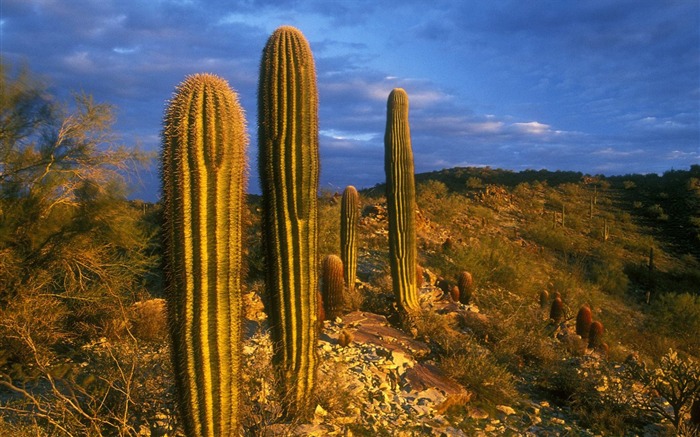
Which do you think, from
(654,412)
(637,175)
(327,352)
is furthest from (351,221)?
(637,175)

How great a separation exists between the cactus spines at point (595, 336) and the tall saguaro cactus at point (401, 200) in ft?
11.3

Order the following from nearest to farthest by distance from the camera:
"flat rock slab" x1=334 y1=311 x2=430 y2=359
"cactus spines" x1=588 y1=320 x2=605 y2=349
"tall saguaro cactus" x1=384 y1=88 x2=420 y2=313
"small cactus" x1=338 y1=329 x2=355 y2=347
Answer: "small cactus" x1=338 y1=329 x2=355 y2=347 → "flat rock slab" x1=334 y1=311 x2=430 y2=359 → "tall saguaro cactus" x1=384 y1=88 x2=420 y2=313 → "cactus spines" x1=588 y1=320 x2=605 y2=349

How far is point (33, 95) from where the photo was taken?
25.3ft

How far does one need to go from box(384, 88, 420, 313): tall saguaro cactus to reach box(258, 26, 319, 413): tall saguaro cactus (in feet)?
14.2

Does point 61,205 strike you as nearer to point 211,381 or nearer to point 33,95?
point 33,95

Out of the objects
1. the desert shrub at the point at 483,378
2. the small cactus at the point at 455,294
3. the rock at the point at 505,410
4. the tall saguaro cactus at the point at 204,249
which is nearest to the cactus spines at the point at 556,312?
the small cactus at the point at 455,294

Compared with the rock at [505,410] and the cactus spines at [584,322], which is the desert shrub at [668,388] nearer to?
the rock at [505,410]

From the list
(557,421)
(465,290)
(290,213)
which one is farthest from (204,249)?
(465,290)

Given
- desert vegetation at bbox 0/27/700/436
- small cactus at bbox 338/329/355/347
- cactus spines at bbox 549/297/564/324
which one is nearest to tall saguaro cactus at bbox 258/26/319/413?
desert vegetation at bbox 0/27/700/436

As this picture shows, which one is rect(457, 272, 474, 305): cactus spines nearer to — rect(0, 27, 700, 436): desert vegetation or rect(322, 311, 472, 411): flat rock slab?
rect(0, 27, 700, 436): desert vegetation

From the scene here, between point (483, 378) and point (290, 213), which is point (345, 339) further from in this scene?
point (290, 213)

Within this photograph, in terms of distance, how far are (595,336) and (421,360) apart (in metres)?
4.32

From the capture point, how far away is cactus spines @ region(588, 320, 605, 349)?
9.77m

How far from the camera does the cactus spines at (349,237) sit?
10.6 m
